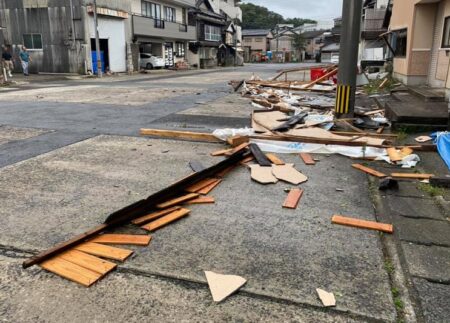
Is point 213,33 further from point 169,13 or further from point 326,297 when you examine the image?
point 326,297

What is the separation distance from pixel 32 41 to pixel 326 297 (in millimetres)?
31415

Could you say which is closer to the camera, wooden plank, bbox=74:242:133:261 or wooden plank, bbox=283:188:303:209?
wooden plank, bbox=74:242:133:261

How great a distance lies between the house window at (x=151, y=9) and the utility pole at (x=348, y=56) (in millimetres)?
31269

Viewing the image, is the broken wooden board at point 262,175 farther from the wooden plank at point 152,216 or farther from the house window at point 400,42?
the house window at point 400,42

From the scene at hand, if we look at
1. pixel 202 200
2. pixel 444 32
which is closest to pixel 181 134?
pixel 202 200

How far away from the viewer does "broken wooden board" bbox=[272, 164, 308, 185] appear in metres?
→ 4.93

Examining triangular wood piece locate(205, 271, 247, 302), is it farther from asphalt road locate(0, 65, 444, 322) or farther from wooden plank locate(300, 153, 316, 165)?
wooden plank locate(300, 153, 316, 165)

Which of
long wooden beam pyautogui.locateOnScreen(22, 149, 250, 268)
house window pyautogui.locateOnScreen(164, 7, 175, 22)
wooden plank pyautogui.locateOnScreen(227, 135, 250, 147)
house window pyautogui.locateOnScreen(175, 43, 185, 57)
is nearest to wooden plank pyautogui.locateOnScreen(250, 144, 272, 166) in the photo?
wooden plank pyautogui.locateOnScreen(227, 135, 250, 147)

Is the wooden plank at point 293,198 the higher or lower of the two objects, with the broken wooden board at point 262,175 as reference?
lower

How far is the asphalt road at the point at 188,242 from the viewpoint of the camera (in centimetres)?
246

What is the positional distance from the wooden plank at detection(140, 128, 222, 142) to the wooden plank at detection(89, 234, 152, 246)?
12.6 ft

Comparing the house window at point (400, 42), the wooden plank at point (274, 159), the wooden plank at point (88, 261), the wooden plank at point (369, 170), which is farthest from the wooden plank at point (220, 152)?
the house window at point (400, 42)

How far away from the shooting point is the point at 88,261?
Answer: 2945 mm

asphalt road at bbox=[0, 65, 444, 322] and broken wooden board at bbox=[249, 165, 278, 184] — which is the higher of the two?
broken wooden board at bbox=[249, 165, 278, 184]
